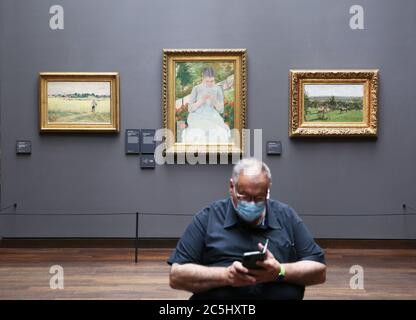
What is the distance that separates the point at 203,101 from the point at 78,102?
89.2 inches

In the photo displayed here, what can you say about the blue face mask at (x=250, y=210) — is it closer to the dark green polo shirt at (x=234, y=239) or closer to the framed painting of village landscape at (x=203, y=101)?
the dark green polo shirt at (x=234, y=239)

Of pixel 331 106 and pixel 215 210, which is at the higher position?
pixel 331 106

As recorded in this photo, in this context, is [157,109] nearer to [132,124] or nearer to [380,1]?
[132,124]

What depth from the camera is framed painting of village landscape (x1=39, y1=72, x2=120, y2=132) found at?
977 centimetres

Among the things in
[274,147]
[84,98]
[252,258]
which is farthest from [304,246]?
[84,98]

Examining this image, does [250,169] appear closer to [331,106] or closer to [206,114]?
[206,114]

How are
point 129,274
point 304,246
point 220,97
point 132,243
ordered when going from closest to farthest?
point 304,246 → point 129,274 → point 220,97 → point 132,243

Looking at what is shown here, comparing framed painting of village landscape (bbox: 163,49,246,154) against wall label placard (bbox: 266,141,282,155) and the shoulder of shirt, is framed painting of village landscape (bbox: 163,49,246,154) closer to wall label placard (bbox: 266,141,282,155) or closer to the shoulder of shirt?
wall label placard (bbox: 266,141,282,155)

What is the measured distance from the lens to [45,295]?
22.1 feet

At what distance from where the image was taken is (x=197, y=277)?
3443mm

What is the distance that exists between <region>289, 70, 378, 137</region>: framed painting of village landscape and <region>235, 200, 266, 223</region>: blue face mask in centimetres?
638

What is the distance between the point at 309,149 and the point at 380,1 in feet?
9.67

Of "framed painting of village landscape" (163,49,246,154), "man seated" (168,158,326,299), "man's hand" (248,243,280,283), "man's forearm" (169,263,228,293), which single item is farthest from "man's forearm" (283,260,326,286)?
"framed painting of village landscape" (163,49,246,154)

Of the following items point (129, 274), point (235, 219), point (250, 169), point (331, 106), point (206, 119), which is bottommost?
point (129, 274)
